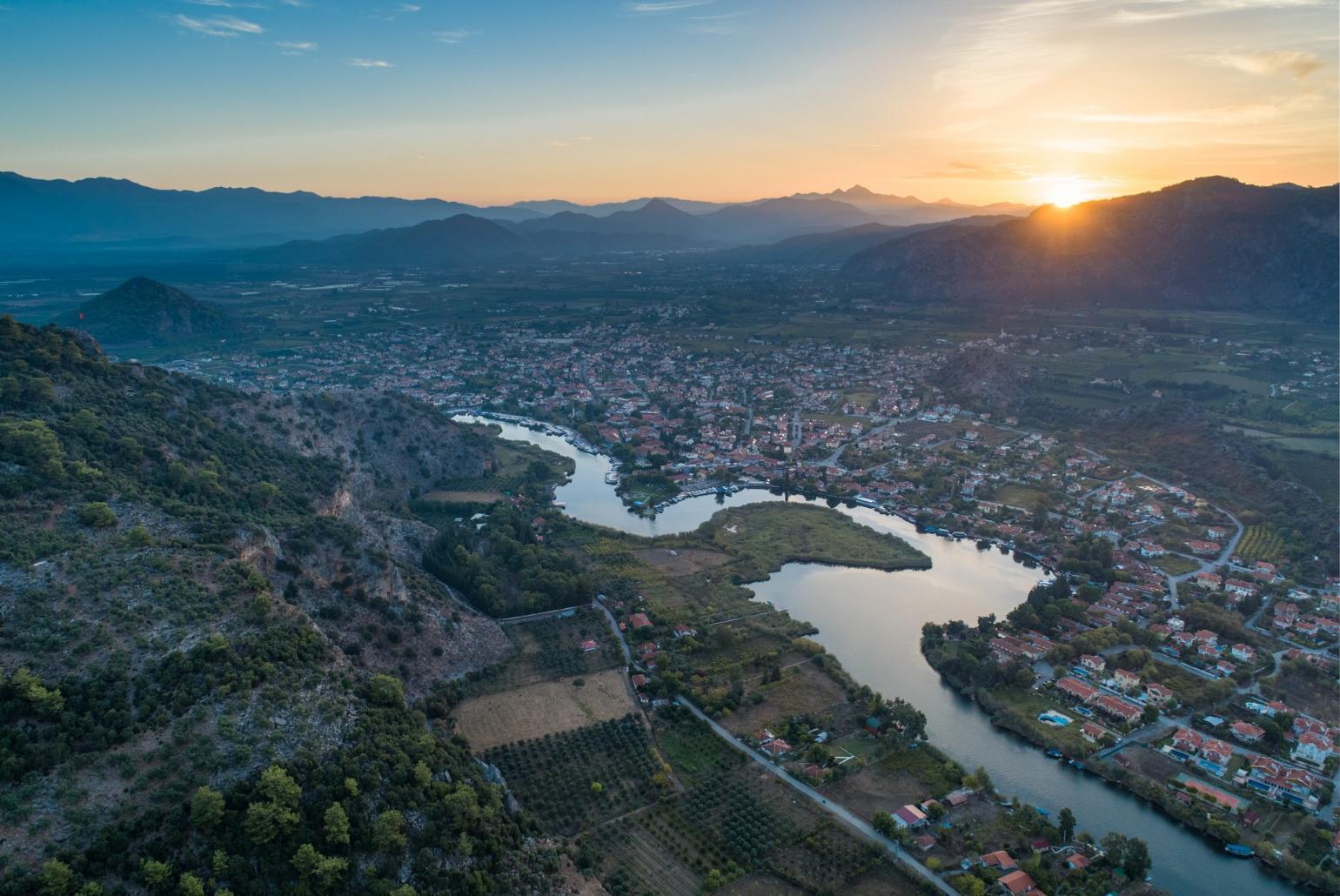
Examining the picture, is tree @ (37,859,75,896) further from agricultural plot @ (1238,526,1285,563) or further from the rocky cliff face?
agricultural plot @ (1238,526,1285,563)

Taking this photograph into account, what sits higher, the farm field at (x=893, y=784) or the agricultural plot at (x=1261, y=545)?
the agricultural plot at (x=1261, y=545)

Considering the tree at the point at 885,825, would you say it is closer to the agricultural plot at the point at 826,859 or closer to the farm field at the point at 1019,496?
the agricultural plot at the point at 826,859

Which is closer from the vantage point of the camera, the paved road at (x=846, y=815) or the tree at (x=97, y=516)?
the paved road at (x=846, y=815)

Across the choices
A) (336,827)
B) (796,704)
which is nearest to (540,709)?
(796,704)

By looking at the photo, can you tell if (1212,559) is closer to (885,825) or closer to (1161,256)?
(885,825)

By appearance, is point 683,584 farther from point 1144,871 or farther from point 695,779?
point 1144,871

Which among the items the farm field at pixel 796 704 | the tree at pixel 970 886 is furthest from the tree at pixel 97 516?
the tree at pixel 970 886

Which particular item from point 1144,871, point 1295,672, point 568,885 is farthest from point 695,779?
point 1295,672
